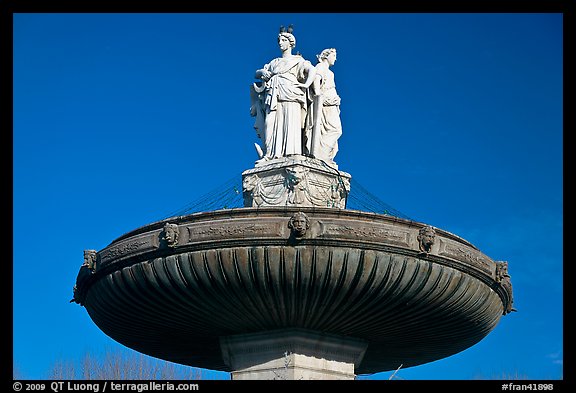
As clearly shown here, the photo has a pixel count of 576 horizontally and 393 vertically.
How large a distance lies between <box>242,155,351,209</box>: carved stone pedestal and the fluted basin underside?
2707 millimetres

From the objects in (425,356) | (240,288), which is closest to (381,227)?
(240,288)

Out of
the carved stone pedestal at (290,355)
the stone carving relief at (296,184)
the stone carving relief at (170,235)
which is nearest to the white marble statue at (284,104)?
the stone carving relief at (296,184)

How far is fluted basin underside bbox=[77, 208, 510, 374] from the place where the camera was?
20.8 metres

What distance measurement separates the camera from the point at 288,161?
24.4 meters

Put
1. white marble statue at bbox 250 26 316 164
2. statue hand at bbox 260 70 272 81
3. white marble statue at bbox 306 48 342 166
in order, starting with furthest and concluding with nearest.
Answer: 1. statue hand at bbox 260 70 272 81
2. white marble statue at bbox 306 48 342 166
3. white marble statue at bbox 250 26 316 164

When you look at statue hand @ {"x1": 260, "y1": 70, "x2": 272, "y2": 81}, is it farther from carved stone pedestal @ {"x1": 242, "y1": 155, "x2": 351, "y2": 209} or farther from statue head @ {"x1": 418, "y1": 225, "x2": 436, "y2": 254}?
statue head @ {"x1": 418, "y1": 225, "x2": 436, "y2": 254}

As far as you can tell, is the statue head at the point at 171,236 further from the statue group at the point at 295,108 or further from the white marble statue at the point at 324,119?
the white marble statue at the point at 324,119

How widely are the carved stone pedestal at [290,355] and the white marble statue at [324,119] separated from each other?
4025 millimetres

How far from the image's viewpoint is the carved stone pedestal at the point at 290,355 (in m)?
23.0

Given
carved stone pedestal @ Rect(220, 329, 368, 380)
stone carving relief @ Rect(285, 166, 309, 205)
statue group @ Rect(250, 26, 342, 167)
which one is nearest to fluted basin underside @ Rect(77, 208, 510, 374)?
carved stone pedestal @ Rect(220, 329, 368, 380)
